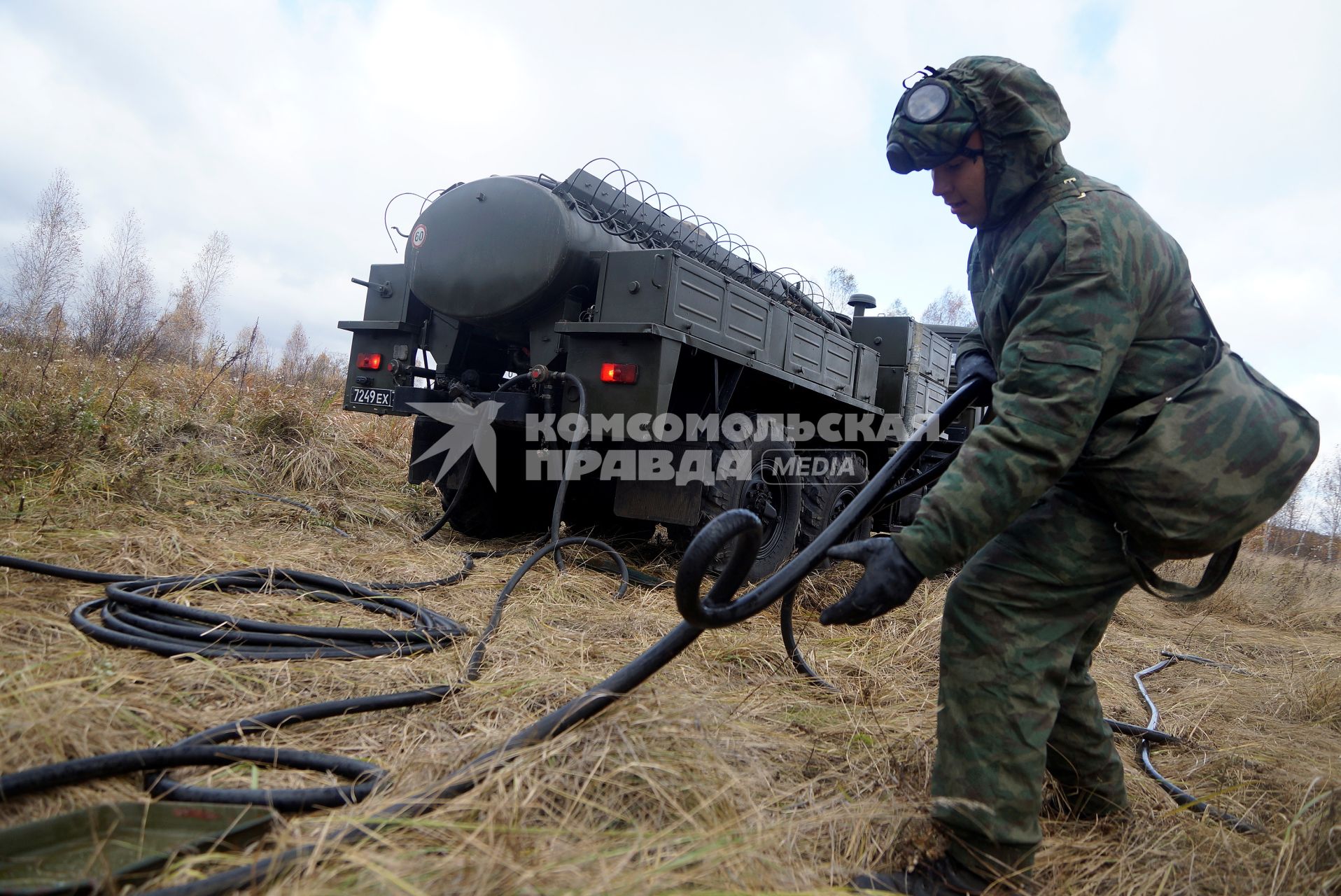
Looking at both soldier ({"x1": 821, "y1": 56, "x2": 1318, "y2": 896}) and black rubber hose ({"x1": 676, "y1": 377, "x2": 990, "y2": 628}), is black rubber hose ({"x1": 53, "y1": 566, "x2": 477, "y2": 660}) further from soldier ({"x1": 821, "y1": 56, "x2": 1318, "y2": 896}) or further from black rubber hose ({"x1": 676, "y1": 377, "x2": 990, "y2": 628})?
soldier ({"x1": 821, "y1": 56, "x2": 1318, "y2": 896})

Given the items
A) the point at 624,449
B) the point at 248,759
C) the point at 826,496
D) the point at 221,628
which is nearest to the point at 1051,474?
the point at 248,759

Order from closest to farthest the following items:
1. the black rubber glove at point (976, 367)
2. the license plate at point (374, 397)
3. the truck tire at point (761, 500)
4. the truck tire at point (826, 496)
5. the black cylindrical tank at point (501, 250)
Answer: the black rubber glove at point (976, 367)
the black cylindrical tank at point (501, 250)
the truck tire at point (761, 500)
the license plate at point (374, 397)
the truck tire at point (826, 496)

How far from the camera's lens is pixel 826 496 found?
550cm

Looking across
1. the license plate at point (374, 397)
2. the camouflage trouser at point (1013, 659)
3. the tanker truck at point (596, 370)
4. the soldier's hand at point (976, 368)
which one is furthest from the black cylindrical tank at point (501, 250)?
the camouflage trouser at point (1013, 659)

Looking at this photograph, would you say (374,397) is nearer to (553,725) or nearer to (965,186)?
(553,725)

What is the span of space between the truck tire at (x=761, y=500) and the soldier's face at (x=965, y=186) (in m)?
2.45

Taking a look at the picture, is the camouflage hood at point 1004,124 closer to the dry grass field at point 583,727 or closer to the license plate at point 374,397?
the dry grass field at point 583,727

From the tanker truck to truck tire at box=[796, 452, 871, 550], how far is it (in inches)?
0.7

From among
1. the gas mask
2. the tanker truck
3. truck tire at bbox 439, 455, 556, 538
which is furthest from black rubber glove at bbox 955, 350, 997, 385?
truck tire at bbox 439, 455, 556, 538

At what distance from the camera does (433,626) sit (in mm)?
2764

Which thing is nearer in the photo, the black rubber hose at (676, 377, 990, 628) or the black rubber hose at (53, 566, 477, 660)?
the black rubber hose at (676, 377, 990, 628)

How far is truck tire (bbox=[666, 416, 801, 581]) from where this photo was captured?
14.6 ft

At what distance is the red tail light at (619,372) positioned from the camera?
3.95 metres

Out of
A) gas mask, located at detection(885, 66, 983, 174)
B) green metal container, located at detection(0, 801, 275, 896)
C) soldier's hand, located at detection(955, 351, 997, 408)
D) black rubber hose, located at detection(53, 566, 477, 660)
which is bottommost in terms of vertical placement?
green metal container, located at detection(0, 801, 275, 896)
